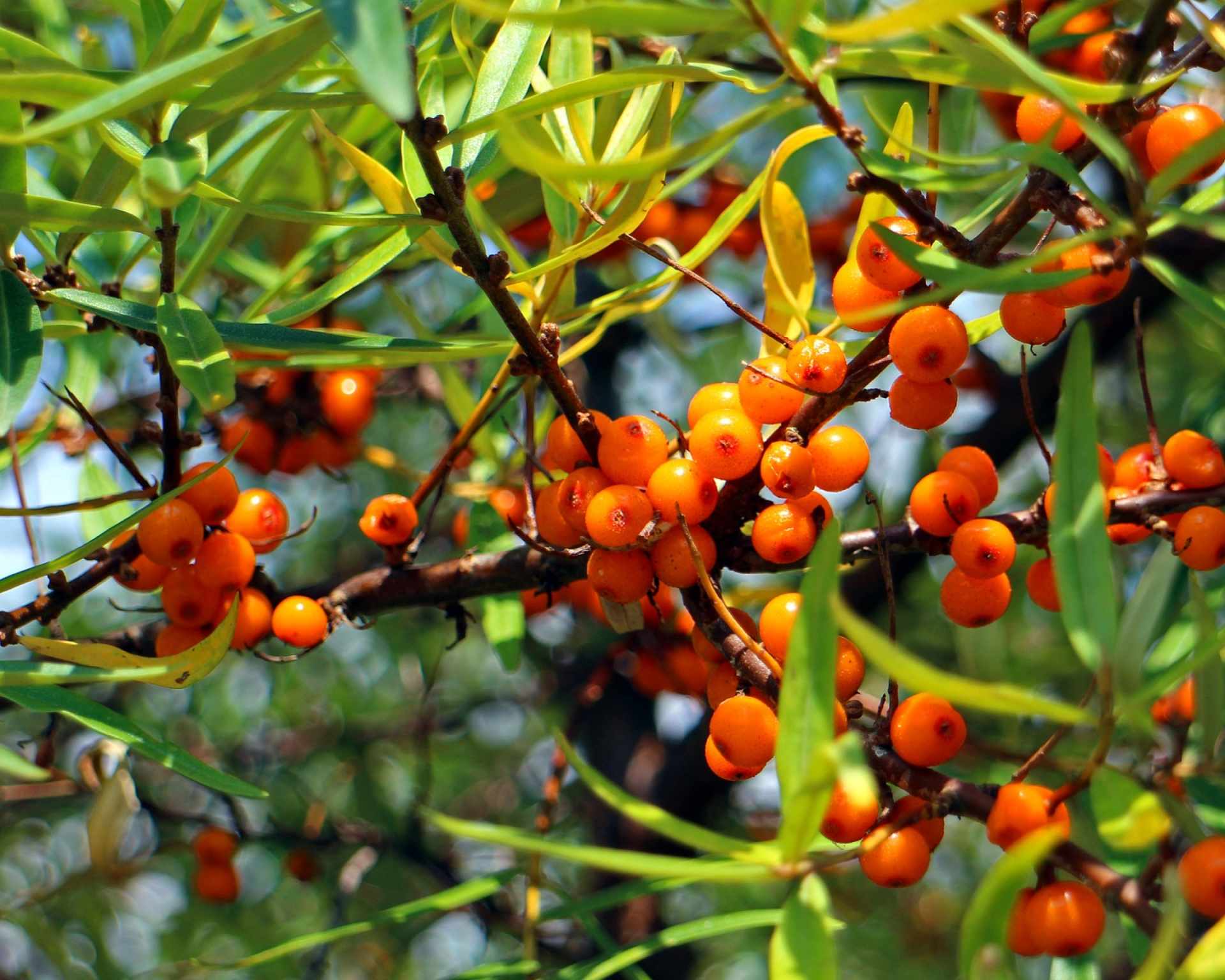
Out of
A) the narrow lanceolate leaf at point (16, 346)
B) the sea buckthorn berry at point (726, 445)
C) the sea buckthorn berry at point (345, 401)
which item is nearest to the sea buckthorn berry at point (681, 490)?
the sea buckthorn berry at point (726, 445)

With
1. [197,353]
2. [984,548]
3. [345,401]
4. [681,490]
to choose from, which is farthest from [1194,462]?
[345,401]

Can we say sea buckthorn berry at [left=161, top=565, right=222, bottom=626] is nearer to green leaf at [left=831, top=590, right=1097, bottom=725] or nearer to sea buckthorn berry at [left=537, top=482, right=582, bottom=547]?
sea buckthorn berry at [left=537, top=482, right=582, bottom=547]

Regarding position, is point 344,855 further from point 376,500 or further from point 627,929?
point 376,500

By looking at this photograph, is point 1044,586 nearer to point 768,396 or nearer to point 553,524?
Answer: point 768,396

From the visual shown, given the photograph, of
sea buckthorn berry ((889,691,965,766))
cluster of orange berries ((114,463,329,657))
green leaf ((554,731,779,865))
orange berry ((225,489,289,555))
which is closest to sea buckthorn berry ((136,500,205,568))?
cluster of orange berries ((114,463,329,657))

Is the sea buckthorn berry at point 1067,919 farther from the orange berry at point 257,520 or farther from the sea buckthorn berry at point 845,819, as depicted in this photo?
the orange berry at point 257,520

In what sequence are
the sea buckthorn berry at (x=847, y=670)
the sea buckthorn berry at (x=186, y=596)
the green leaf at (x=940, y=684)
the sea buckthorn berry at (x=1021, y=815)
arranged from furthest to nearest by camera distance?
the sea buckthorn berry at (x=186, y=596) → the sea buckthorn berry at (x=847, y=670) → the sea buckthorn berry at (x=1021, y=815) → the green leaf at (x=940, y=684)

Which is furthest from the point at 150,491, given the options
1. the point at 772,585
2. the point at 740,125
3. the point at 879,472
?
the point at 879,472
